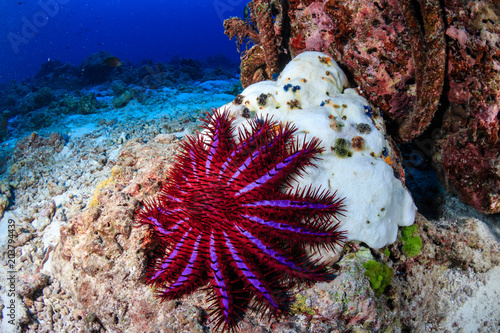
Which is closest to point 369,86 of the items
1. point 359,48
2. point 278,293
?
point 359,48

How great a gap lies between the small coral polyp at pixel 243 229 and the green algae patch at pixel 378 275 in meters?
0.36

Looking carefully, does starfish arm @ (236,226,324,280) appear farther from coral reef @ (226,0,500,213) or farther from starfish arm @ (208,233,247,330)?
coral reef @ (226,0,500,213)

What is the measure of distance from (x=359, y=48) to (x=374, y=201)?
6.17 ft

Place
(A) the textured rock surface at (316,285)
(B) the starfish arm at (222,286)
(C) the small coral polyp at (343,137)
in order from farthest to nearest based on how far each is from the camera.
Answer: (C) the small coral polyp at (343,137) → (A) the textured rock surface at (316,285) → (B) the starfish arm at (222,286)

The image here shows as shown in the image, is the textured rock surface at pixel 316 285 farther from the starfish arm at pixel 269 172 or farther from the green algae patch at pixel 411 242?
the starfish arm at pixel 269 172

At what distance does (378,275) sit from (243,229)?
132cm

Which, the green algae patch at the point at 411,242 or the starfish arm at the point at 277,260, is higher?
the green algae patch at the point at 411,242

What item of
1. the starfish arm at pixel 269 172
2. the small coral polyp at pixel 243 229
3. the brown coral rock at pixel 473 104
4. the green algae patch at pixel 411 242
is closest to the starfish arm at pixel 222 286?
the small coral polyp at pixel 243 229

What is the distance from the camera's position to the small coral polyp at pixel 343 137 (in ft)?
Result: 8.43

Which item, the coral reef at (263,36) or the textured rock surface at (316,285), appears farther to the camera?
the coral reef at (263,36)

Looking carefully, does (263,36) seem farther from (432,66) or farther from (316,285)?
(316,285)

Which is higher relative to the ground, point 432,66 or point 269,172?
point 432,66

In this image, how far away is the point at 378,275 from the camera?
2.39m

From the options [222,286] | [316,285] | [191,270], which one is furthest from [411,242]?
[191,270]
